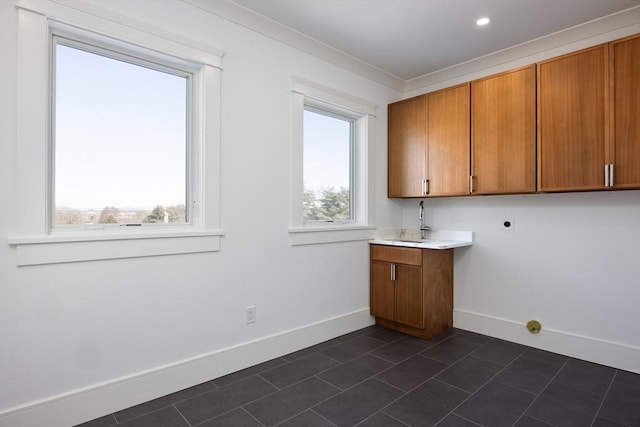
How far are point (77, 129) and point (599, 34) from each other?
12.5 ft

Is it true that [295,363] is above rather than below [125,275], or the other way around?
below

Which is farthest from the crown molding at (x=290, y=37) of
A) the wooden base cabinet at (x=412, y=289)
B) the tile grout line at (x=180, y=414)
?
the tile grout line at (x=180, y=414)

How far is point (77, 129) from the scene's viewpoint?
2.04 metres

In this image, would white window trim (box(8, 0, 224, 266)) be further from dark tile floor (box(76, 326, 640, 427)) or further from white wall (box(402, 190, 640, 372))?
white wall (box(402, 190, 640, 372))

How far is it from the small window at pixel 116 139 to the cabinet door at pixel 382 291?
79.2 inches

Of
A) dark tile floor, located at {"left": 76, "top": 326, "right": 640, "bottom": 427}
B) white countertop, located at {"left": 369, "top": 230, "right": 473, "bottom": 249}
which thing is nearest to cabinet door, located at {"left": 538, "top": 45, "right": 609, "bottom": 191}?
white countertop, located at {"left": 369, "top": 230, "right": 473, "bottom": 249}

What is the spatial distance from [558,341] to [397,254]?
1.50 meters

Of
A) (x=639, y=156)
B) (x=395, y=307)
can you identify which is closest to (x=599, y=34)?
(x=639, y=156)

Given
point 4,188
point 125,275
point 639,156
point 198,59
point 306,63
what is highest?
point 306,63

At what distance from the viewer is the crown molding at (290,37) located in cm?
246

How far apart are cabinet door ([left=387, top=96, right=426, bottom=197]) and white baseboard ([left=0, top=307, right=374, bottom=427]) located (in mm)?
1642

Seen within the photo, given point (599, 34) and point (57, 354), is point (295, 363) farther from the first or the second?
point (599, 34)

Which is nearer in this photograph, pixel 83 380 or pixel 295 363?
pixel 83 380

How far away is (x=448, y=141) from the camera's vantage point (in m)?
3.36
